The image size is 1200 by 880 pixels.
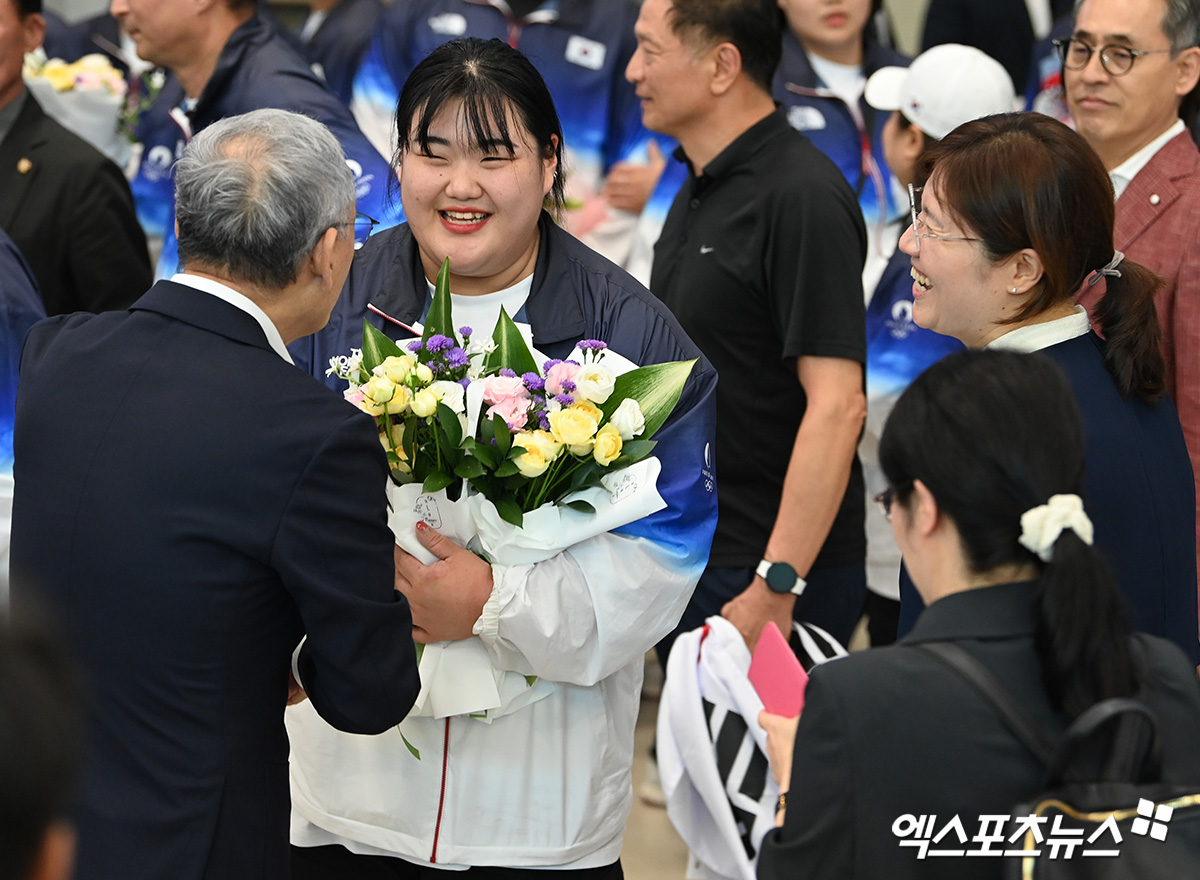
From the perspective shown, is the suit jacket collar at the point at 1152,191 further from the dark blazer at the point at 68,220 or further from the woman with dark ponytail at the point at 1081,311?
the dark blazer at the point at 68,220

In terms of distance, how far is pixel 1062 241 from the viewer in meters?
2.00

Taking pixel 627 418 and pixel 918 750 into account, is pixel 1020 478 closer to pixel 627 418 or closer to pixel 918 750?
pixel 918 750

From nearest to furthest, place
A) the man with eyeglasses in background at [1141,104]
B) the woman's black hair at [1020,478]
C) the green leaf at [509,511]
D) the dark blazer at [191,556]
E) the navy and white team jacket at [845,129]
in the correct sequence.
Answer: the woman's black hair at [1020,478], the dark blazer at [191,556], the green leaf at [509,511], the man with eyeglasses in background at [1141,104], the navy and white team jacket at [845,129]

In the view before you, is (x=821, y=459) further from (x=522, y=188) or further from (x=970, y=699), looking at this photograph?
(x=970, y=699)

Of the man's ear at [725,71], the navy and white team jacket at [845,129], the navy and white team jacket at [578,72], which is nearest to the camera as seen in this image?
the man's ear at [725,71]

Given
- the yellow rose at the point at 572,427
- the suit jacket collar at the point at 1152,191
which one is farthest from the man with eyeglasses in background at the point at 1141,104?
the yellow rose at the point at 572,427

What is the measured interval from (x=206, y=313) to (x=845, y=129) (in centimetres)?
331

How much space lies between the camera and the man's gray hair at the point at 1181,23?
2.94 m

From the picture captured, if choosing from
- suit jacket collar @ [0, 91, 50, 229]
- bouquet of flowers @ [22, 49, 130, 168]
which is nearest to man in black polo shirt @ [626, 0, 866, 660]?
suit jacket collar @ [0, 91, 50, 229]

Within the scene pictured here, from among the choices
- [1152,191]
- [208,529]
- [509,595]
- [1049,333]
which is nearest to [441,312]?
[509,595]

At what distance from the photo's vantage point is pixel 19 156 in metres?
3.56

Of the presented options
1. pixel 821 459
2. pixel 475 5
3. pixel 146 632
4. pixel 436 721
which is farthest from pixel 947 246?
pixel 475 5

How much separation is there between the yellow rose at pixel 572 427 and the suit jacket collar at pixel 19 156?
217cm

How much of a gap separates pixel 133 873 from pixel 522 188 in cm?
116
